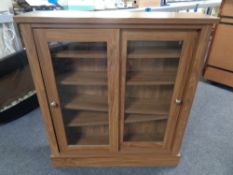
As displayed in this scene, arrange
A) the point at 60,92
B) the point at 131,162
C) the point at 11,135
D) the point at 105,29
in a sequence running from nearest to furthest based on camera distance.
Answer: the point at 105,29 < the point at 60,92 < the point at 131,162 < the point at 11,135

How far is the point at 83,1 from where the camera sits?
180 centimetres

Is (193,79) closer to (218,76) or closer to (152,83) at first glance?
(152,83)

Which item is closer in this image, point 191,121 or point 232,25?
point 191,121

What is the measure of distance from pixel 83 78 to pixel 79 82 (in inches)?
1.8

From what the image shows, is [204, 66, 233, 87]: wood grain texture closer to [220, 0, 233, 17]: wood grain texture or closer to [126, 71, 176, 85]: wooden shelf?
[220, 0, 233, 17]: wood grain texture

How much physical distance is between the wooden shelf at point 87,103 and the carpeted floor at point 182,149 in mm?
535

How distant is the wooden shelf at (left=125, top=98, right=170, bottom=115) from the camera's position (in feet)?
3.98

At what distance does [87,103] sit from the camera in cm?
122

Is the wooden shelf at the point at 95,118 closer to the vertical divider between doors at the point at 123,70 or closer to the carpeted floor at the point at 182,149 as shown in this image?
the vertical divider between doors at the point at 123,70

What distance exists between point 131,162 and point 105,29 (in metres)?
1.02

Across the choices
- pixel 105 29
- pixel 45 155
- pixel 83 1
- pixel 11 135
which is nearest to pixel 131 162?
pixel 45 155

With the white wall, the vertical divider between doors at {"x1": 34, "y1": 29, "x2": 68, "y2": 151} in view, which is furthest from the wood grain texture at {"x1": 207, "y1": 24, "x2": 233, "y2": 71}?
the white wall

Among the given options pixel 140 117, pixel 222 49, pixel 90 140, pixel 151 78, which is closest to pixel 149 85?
pixel 151 78

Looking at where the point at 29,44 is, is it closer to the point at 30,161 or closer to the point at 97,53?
the point at 97,53
